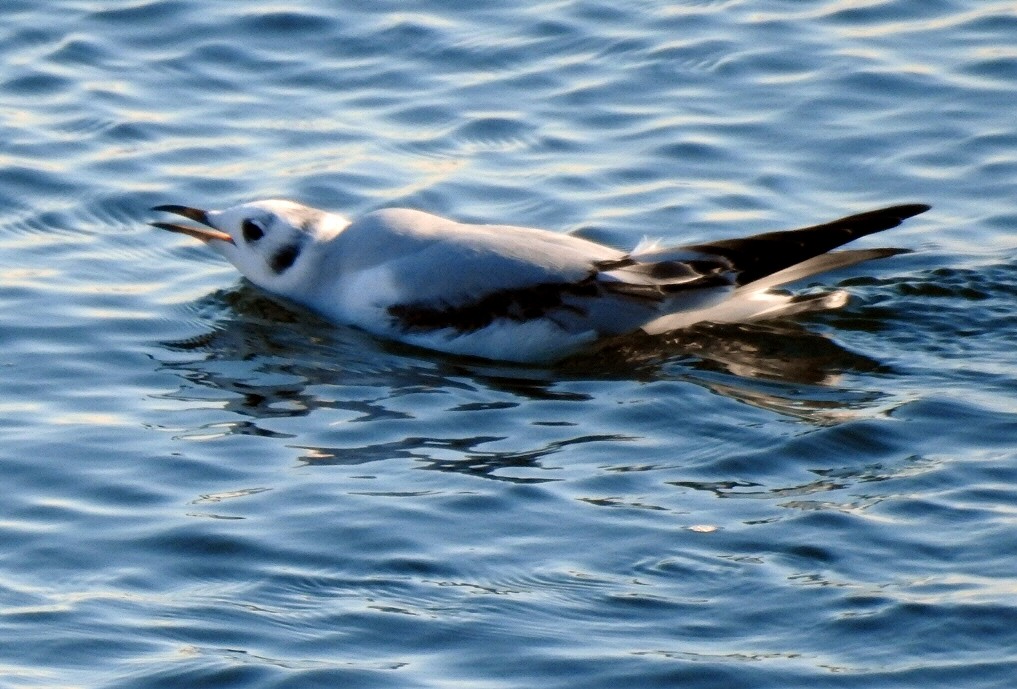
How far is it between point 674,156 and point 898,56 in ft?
6.71

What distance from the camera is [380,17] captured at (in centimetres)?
1397

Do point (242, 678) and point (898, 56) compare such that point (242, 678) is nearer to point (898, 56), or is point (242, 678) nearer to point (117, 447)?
point (117, 447)

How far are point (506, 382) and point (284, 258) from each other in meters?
1.85

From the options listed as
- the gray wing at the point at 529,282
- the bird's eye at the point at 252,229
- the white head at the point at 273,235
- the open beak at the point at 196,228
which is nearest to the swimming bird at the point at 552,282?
the gray wing at the point at 529,282

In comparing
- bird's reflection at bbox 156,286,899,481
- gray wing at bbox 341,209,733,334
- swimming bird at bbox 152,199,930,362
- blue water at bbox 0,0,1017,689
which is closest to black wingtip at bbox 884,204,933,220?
swimming bird at bbox 152,199,930,362

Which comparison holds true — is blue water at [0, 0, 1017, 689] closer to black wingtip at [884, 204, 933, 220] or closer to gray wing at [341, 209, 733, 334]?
gray wing at [341, 209, 733, 334]

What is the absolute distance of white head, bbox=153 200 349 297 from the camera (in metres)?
10.5

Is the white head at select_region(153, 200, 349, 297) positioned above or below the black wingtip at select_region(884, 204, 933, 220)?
above

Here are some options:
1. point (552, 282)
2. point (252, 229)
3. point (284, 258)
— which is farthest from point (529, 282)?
point (252, 229)

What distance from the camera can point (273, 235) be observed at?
34.6 ft

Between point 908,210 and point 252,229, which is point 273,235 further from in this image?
point 908,210

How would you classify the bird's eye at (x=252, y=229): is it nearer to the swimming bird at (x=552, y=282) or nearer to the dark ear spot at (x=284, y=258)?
the dark ear spot at (x=284, y=258)

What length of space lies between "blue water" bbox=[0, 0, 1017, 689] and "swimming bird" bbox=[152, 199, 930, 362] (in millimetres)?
164

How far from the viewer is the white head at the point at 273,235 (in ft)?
34.6
